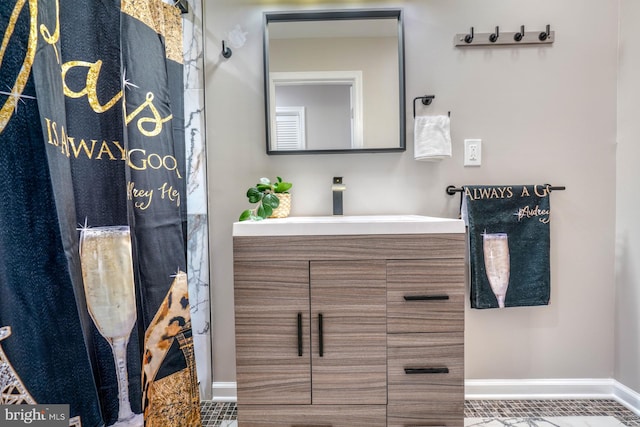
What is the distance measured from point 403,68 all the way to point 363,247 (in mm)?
962

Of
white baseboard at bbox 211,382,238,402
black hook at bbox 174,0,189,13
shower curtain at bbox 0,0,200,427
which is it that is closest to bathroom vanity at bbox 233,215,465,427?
shower curtain at bbox 0,0,200,427

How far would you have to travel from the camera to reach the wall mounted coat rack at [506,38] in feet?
4.88

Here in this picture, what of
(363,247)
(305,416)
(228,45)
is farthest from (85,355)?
(228,45)

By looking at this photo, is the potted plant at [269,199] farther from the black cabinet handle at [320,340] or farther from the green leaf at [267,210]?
the black cabinet handle at [320,340]

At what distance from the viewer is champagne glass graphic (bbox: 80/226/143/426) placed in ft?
2.85

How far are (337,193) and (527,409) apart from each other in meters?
1.38

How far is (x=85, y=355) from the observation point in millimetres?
783

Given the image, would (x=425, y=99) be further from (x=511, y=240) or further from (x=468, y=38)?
(x=511, y=240)

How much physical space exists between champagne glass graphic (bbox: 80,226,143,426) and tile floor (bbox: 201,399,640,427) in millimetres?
595

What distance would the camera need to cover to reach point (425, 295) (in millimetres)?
1112

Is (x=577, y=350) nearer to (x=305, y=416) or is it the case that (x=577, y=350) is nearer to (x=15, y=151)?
(x=305, y=416)

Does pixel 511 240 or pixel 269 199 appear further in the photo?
pixel 511 240

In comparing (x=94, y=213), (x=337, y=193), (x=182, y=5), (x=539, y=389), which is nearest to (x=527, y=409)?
(x=539, y=389)

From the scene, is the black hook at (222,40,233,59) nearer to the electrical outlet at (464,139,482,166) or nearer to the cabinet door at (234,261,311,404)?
the cabinet door at (234,261,311,404)
